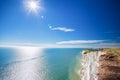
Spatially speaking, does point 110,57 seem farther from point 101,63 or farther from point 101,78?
point 101,78

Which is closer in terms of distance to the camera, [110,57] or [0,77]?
[110,57]

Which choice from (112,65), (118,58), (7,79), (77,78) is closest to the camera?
(112,65)

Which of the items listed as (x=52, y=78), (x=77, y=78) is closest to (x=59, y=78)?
(x=52, y=78)

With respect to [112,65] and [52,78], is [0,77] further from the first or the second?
[112,65]

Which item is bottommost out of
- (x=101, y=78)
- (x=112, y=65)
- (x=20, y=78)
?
(x=20, y=78)

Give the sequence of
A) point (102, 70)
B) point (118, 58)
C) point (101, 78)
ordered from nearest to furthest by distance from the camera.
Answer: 1. point (101, 78)
2. point (102, 70)
3. point (118, 58)

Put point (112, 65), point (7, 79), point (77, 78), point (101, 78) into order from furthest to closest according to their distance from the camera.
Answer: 1. point (7, 79)
2. point (77, 78)
3. point (112, 65)
4. point (101, 78)

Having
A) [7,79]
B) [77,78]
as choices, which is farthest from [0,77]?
[77,78]

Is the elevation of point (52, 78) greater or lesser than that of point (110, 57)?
lesser

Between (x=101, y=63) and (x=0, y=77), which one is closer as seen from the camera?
(x=101, y=63)
